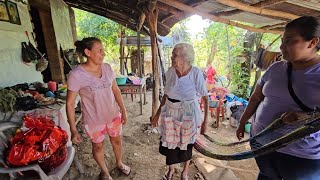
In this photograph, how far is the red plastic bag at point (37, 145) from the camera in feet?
5.89

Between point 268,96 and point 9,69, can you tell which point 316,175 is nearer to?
point 268,96

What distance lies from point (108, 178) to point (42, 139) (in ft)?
3.34

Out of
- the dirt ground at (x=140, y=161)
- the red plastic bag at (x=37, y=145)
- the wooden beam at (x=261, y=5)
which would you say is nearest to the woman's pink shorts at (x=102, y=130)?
the red plastic bag at (x=37, y=145)

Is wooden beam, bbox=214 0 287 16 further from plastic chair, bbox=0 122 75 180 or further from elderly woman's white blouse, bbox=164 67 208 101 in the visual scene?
plastic chair, bbox=0 122 75 180

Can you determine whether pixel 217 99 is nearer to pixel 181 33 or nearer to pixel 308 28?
pixel 308 28

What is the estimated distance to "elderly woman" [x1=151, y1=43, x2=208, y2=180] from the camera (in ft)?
7.06

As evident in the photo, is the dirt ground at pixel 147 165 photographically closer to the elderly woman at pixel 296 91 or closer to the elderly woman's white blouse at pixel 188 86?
the elderly woman's white blouse at pixel 188 86

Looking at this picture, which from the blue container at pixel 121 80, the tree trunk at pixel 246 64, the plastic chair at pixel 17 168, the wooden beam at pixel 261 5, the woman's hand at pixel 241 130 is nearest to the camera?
the plastic chair at pixel 17 168

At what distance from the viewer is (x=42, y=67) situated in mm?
4027

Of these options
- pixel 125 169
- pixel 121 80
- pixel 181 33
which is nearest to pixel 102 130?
pixel 125 169

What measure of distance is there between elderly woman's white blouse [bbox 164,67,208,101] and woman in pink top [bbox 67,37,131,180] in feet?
2.22

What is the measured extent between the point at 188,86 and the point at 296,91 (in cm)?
105

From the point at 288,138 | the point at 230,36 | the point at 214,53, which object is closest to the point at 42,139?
the point at 288,138

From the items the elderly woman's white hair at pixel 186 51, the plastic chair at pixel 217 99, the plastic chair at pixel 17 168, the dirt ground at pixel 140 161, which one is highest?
the elderly woman's white hair at pixel 186 51
